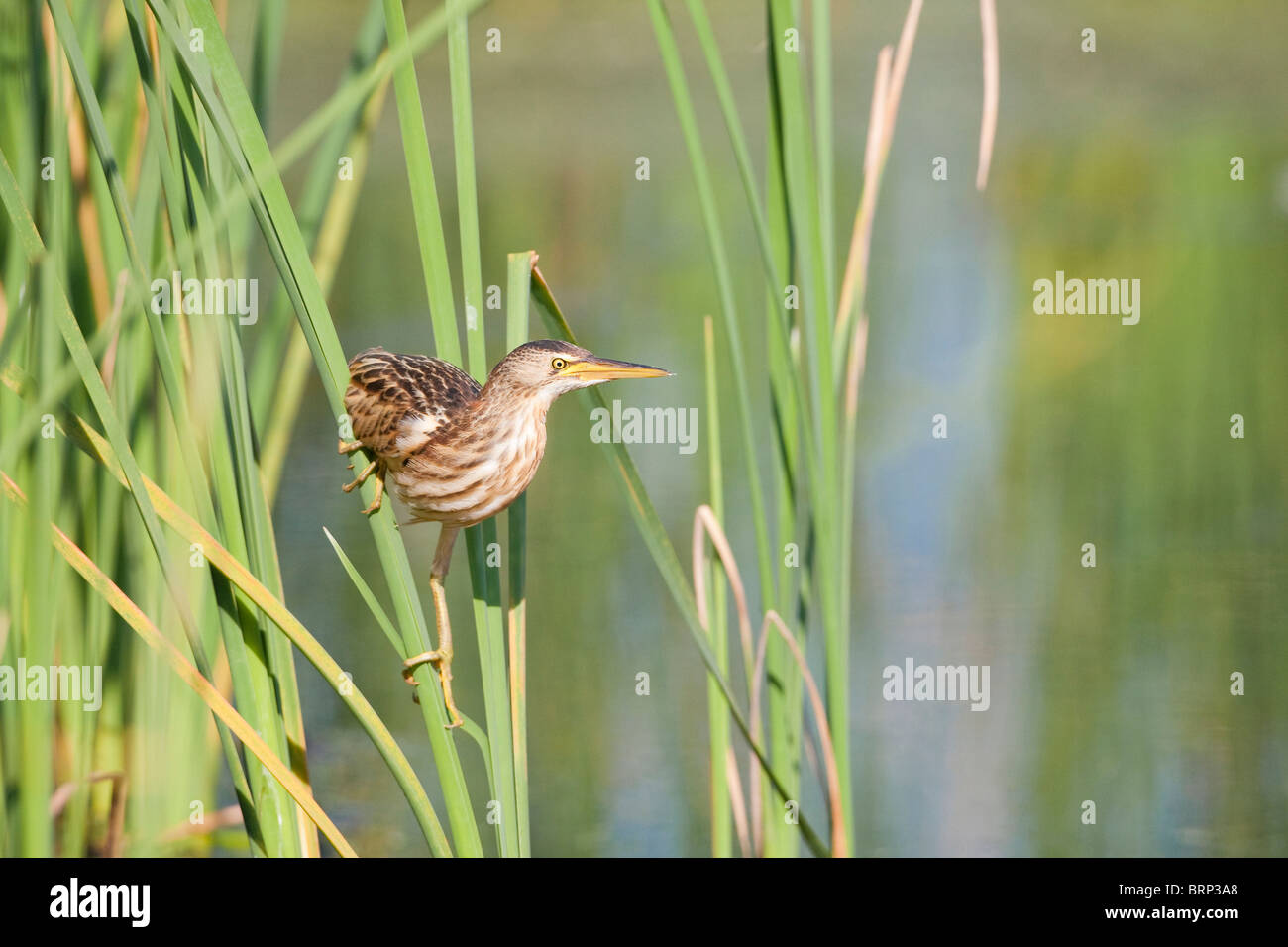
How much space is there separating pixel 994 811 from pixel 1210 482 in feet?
3.88

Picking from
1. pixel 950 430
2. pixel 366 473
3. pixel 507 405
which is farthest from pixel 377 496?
pixel 950 430

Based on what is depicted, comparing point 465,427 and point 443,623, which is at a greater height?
point 465,427

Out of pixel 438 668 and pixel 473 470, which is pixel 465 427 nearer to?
pixel 473 470

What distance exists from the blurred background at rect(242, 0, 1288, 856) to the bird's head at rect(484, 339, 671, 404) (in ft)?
1.83

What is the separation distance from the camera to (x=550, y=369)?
3.50ft

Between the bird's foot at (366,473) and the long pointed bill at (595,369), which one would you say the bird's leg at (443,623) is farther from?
the long pointed bill at (595,369)

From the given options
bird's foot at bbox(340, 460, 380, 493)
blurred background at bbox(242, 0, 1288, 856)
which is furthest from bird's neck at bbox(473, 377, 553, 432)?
blurred background at bbox(242, 0, 1288, 856)

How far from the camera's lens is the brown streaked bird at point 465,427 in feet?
3.48

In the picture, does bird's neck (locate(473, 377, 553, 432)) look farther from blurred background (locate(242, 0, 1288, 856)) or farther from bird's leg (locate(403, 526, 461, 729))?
blurred background (locate(242, 0, 1288, 856))

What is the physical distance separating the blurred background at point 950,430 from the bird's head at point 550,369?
0.56 meters

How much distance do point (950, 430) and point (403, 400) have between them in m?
2.16

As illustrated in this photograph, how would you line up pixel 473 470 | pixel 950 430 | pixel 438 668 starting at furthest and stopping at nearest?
pixel 950 430
pixel 438 668
pixel 473 470

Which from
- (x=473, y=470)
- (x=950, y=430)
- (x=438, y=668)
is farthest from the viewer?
Result: (x=950, y=430)
